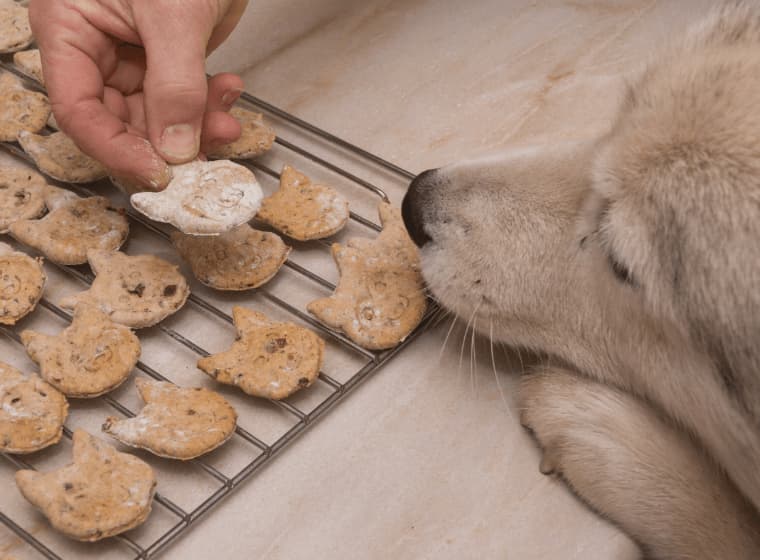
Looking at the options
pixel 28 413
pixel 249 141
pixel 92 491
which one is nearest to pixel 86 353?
pixel 28 413

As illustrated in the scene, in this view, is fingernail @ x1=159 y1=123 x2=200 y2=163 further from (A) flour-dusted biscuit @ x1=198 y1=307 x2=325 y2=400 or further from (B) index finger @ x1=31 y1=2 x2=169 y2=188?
(A) flour-dusted biscuit @ x1=198 y1=307 x2=325 y2=400

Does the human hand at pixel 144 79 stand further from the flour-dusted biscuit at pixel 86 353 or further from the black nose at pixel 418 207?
the black nose at pixel 418 207

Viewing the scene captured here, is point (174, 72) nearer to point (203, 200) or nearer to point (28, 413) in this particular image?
point (203, 200)

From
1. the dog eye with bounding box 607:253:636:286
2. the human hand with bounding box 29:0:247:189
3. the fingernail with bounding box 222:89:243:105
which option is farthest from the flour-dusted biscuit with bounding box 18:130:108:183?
the dog eye with bounding box 607:253:636:286

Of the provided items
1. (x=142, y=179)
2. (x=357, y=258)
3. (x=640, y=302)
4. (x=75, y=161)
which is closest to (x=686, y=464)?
(x=640, y=302)

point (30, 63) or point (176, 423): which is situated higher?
point (30, 63)
